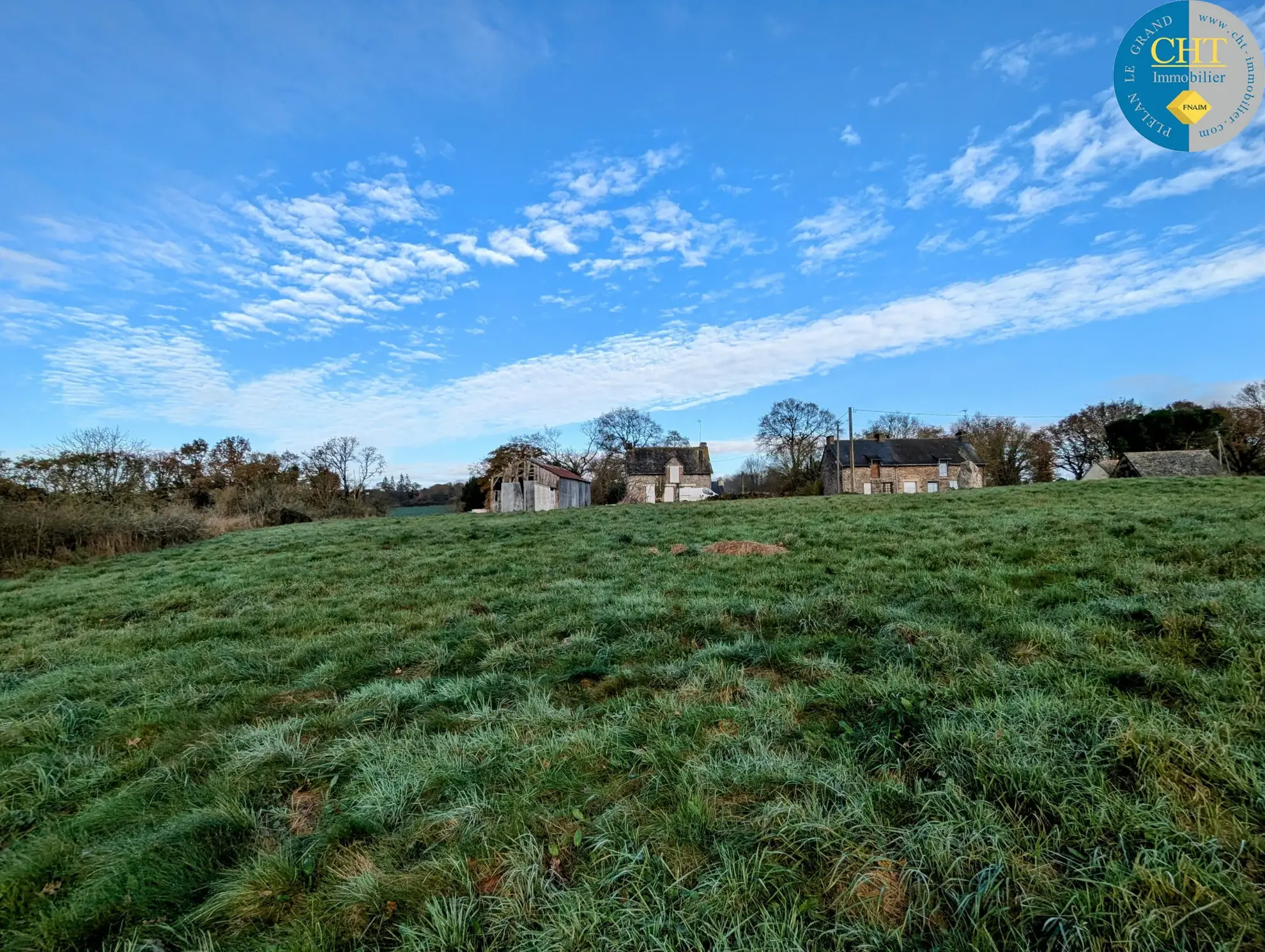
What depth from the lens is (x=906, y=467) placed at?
49.2m

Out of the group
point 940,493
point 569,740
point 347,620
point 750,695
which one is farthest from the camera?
point 940,493

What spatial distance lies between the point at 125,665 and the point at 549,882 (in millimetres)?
5407

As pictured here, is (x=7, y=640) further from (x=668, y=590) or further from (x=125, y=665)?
(x=668, y=590)

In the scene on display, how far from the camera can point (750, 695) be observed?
3271 mm

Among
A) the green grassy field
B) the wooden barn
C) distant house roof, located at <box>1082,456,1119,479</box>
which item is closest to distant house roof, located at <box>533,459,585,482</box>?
the wooden barn

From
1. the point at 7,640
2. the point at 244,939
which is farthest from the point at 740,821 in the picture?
the point at 7,640

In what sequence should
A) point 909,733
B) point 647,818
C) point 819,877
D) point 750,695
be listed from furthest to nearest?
point 750,695 < point 909,733 < point 647,818 < point 819,877

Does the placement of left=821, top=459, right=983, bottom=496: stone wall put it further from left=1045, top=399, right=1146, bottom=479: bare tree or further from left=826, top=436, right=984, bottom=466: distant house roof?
left=1045, top=399, right=1146, bottom=479: bare tree

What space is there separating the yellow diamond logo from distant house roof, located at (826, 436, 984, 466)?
41.5m

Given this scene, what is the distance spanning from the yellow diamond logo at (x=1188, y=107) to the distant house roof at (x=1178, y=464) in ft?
128

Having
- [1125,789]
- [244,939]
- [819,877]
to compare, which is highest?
[1125,789]

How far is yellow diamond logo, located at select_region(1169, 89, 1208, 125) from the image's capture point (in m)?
8.70

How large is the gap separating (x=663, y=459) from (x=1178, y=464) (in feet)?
129

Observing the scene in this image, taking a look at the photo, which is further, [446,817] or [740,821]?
[446,817]
